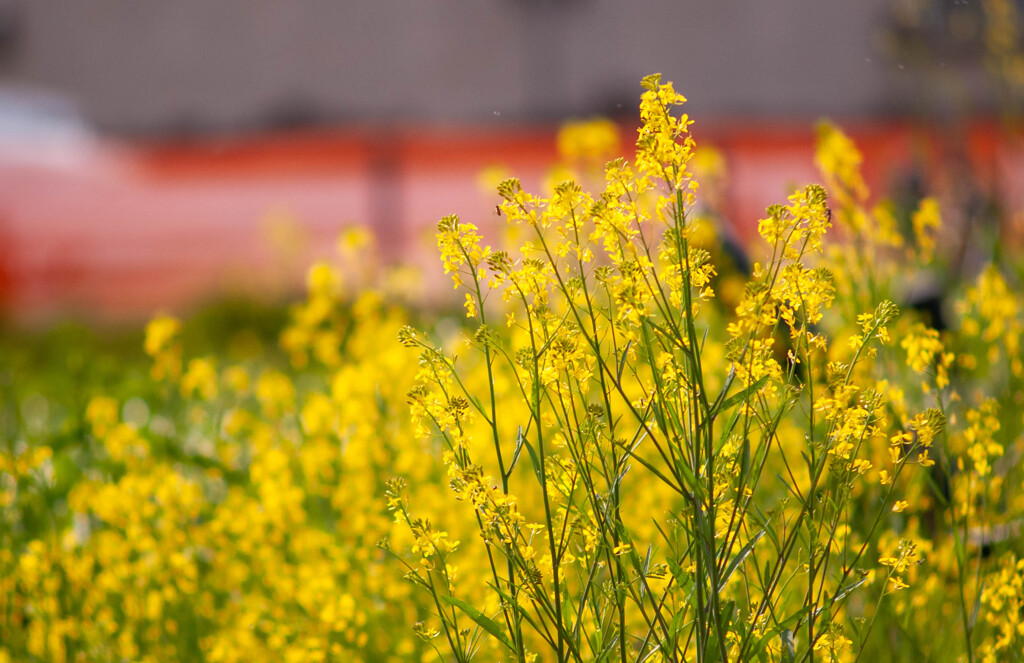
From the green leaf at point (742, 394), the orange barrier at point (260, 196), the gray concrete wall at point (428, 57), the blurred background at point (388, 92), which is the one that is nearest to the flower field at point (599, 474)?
the green leaf at point (742, 394)

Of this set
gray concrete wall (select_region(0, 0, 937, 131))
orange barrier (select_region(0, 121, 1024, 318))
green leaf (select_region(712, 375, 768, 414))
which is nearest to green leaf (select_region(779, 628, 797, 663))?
green leaf (select_region(712, 375, 768, 414))

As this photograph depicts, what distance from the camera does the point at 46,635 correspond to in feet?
5.69

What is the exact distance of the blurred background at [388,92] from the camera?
11430mm

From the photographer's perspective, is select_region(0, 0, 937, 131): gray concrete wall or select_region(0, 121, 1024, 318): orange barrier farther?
select_region(0, 0, 937, 131): gray concrete wall

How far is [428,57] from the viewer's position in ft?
40.3

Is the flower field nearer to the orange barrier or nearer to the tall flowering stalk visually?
the tall flowering stalk

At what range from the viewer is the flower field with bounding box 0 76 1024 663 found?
3.10 feet

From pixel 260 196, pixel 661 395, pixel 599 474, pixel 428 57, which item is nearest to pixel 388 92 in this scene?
pixel 428 57

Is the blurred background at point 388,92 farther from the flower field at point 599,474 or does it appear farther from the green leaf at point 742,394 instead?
the green leaf at point 742,394

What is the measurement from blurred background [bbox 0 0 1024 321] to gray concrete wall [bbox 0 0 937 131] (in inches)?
0.8

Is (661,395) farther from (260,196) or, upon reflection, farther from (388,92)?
(388,92)

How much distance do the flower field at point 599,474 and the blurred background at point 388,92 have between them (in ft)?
29.2

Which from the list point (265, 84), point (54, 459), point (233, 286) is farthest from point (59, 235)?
point (54, 459)

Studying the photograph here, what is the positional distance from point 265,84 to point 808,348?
487 inches
